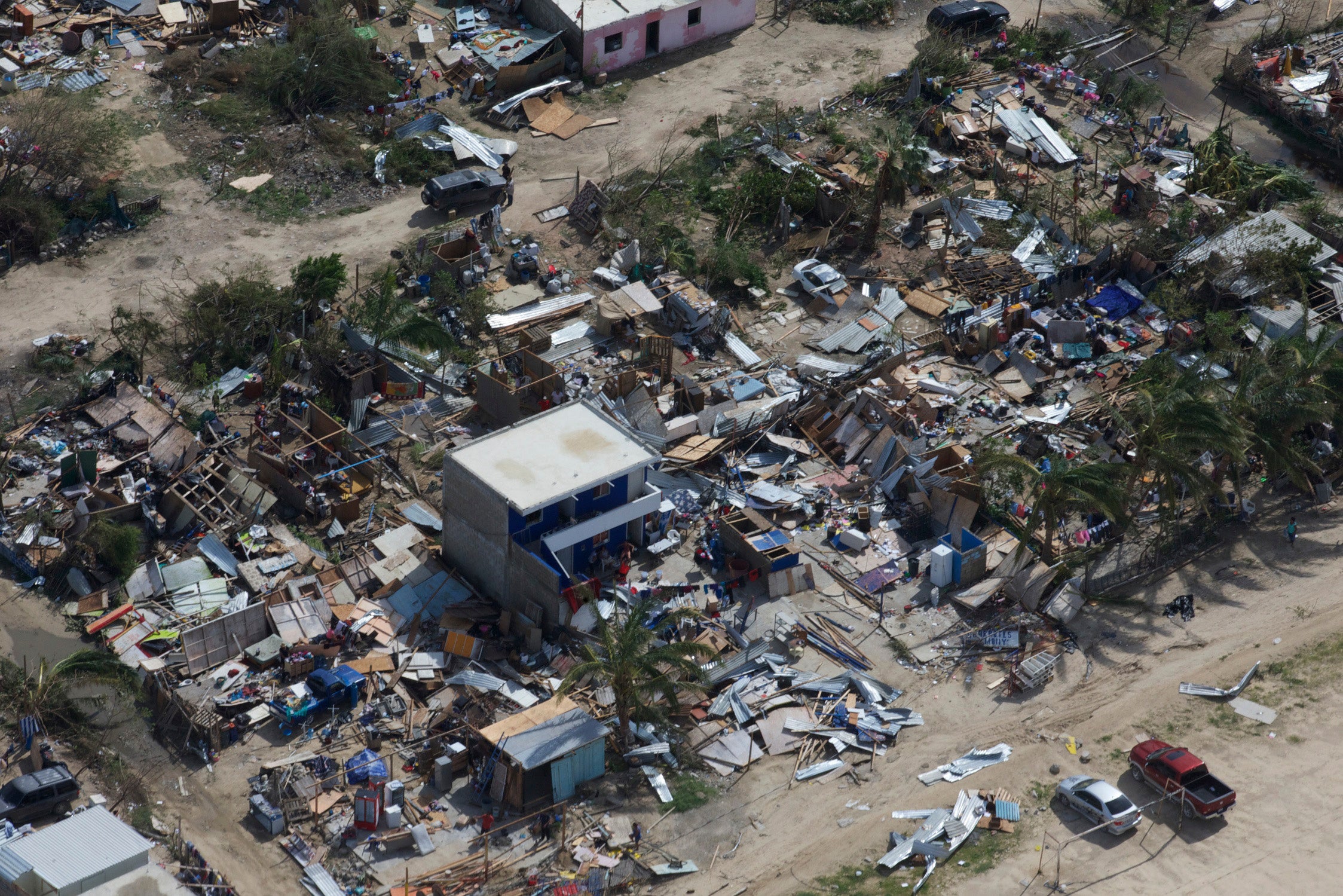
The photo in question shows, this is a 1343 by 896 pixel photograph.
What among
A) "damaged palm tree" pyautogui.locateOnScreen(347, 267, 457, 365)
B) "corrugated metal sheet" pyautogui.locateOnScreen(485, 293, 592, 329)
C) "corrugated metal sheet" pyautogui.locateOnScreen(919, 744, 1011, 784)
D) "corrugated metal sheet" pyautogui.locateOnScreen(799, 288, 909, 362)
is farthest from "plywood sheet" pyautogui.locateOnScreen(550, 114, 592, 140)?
"corrugated metal sheet" pyautogui.locateOnScreen(919, 744, 1011, 784)

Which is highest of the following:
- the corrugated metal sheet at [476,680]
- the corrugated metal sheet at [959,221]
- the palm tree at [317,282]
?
the corrugated metal sheet at [959,221]

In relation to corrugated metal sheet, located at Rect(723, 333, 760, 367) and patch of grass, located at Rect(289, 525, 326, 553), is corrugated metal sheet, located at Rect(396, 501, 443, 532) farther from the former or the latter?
corrugated metal sheet, located at Rect(723, 333, 760, 367)

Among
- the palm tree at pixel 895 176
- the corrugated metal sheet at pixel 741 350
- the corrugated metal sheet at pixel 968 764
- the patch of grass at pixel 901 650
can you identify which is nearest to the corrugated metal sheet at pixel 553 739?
the corrugated metal sheet at pixel 968 764

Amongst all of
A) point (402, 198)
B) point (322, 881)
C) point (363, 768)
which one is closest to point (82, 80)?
point (402, 198)

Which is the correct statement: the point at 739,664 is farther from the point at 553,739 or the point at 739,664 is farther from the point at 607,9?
the point at 607,9

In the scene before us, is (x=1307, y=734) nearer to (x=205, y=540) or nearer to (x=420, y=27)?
(x=205, y=540)

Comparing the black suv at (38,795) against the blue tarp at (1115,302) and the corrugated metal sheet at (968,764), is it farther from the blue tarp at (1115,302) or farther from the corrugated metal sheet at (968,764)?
the blue tarp at (1115,302)

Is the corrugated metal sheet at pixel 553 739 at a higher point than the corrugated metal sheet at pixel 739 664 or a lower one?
higher
